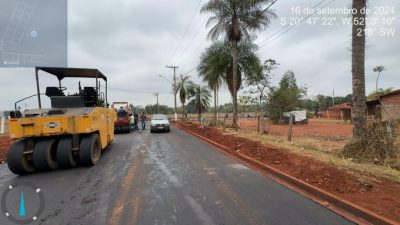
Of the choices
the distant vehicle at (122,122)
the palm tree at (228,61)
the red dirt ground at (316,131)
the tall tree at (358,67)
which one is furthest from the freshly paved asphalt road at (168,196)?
the palm tree at (228,61)

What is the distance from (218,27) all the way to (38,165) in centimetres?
1626

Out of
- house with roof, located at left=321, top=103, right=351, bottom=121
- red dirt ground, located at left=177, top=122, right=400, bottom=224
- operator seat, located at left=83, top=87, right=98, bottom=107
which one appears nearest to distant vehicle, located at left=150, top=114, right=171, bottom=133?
operator seat, located at left=83, top=87, right=98, bottom=107

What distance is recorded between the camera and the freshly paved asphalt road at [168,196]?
5047mm

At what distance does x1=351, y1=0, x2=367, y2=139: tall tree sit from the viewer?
9984 millimetres

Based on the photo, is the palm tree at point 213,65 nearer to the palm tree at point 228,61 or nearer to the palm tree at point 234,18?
the palm tree at point 228,61

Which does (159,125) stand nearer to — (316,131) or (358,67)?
(316,131)

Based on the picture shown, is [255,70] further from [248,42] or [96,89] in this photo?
[96,89]

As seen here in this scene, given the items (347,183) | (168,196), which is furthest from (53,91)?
(347,183)

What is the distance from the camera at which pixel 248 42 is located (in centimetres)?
2431

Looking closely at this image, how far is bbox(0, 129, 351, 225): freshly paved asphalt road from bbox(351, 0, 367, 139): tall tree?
4.25 m

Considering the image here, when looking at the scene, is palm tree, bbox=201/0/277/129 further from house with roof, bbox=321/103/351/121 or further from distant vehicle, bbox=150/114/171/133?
house with roof, bbox=321/103/351/121

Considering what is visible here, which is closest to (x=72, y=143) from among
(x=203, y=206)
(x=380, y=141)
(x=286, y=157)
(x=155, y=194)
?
(x=155, y=194)

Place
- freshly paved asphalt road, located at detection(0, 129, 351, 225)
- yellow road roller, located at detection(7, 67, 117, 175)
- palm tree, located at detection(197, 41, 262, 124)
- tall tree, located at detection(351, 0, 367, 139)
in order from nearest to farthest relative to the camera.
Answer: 1. freshly paved asphalt road, located at detection(0, 129, 351, 225)
2. yellow road roller, located at detection(7, 67, 117, 175)
3. tall tree, located at detection(351, 0, 367, 139)
4. palm tree, located at detection(197, 41, 262, 124)

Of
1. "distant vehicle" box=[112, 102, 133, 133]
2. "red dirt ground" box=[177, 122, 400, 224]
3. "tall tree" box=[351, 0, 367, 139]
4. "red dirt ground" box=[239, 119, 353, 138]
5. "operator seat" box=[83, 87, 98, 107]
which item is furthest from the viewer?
"distant vehicle" box=[112, 102, 133, 133]
